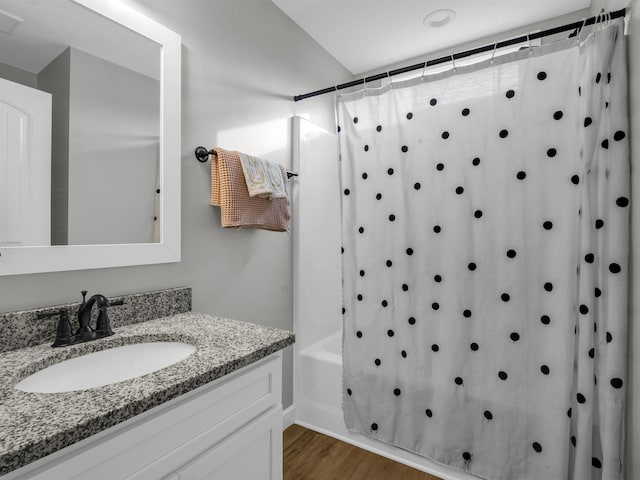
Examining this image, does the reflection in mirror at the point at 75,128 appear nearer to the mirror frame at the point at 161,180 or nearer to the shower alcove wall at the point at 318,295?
the mirror frame at the point at 161,180

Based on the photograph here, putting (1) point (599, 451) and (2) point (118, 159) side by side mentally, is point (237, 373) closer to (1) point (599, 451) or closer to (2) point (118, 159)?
(2) point (118, 159)

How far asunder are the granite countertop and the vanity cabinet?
42mm

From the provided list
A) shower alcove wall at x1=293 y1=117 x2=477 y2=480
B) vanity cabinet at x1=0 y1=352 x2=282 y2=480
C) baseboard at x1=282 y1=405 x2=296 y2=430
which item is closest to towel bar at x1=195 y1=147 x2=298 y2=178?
shower alcove wall at x1=293 y1=117 x2=477 y2=480

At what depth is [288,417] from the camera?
2.06 meters

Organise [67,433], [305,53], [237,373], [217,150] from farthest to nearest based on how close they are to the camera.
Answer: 1. [305,53]
2. [217,150]
3. [237,373]
4. [67,433]

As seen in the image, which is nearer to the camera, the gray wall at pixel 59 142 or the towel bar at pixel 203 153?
the gray wall at pixel 59 142

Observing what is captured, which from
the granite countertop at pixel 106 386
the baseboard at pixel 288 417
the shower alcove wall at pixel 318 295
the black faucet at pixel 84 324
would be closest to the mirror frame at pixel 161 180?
the black faucet at pixel 84 324

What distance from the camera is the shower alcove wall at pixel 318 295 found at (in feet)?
6.46

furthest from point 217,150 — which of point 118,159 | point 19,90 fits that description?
point 19,90

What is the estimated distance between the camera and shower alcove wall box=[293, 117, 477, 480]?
1.97 m

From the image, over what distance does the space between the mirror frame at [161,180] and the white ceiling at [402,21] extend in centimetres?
91

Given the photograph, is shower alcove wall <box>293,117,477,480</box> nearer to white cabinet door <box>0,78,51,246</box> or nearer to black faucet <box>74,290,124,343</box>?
black faucet <box>74,290,124,343</box>

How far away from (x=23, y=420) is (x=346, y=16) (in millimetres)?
2299

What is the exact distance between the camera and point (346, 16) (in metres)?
2.02
